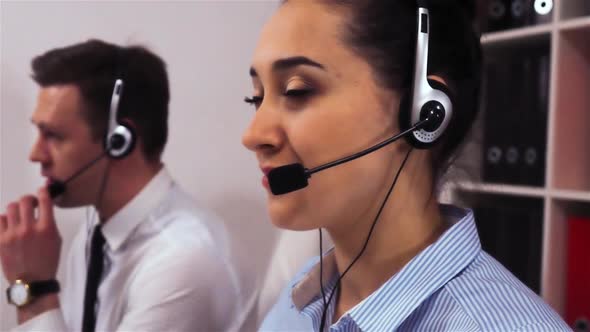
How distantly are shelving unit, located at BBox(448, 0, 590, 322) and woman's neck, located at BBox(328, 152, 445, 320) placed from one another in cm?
26

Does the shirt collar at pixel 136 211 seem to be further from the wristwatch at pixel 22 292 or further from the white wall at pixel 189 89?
the wristwatch at pixel 22 292

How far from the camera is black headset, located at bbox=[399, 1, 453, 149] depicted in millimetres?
658

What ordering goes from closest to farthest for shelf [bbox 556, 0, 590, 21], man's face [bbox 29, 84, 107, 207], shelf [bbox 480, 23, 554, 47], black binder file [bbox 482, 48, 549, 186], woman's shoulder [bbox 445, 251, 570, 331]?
1. woman's shoulder [bbox 445, 251, 570, 331]
2. man's face [bbox 29, 84, 107, 207]
3. shelf [bbox 556, 0, 590, 21]
4. shelf [bbox 480, 23, 554, 47]
5. black binder file [bbox 482, 48, 549, 186]

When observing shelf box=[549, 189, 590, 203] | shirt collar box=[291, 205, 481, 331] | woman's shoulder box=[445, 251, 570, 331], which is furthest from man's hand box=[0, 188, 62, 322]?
shelf box=[549, 189, 590, 203]

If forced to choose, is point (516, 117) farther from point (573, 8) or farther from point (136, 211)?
point (136, 211)

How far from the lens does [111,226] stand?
0.92 metres

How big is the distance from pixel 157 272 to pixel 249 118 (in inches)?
11.8

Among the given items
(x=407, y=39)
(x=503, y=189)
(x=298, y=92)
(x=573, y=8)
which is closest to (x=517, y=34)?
(x=573, y=8)

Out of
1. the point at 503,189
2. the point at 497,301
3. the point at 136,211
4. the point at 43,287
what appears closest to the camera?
the point at 497,301

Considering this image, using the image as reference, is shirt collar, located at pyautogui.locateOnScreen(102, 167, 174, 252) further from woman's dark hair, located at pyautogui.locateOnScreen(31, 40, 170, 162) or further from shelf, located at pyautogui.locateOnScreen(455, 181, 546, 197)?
shelf, located at pyautogui.locateOnScreen(455, 181, 546, 197)

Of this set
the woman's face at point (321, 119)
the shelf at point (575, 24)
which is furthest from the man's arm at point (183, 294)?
the shelf at point (575, 24)

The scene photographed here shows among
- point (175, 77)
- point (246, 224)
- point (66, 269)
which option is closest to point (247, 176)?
point (246, 224)

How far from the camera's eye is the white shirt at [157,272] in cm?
85

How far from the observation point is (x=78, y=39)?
0.82 meters
